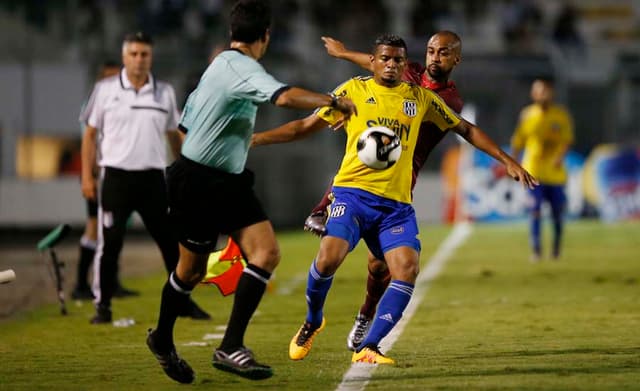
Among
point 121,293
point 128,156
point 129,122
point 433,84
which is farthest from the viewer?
point 121,293

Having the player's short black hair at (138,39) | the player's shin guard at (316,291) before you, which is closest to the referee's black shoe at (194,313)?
the player's short black hair at (138,39)

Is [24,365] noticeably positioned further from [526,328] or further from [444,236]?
[444,236]

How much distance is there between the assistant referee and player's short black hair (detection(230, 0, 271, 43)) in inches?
147

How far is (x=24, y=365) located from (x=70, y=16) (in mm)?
17601

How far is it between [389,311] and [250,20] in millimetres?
1899

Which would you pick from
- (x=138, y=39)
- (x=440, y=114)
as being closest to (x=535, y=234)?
(x=138, y=39)

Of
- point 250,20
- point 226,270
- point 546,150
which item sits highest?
point 250,20

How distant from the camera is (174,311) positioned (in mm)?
7508

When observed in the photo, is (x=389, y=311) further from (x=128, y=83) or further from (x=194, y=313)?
(x=128, y=83)

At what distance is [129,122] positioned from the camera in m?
10.9

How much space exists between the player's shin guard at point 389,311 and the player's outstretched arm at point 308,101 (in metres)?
1.57

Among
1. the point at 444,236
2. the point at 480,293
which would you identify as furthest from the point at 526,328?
the point at 444,236

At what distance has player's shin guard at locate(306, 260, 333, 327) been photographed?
27.0 ft

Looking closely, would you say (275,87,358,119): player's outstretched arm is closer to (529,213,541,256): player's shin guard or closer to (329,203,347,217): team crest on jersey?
(329,203,347,217): team crest on jersey
